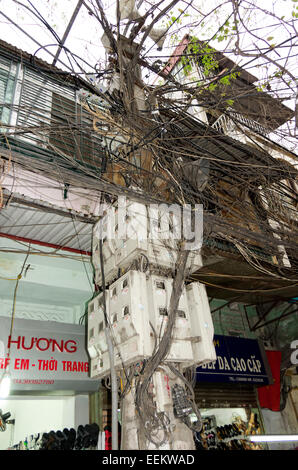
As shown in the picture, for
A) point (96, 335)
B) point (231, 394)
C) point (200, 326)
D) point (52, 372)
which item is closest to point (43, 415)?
point (52, 372)

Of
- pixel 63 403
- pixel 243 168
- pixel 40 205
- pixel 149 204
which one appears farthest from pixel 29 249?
pixel 243 168

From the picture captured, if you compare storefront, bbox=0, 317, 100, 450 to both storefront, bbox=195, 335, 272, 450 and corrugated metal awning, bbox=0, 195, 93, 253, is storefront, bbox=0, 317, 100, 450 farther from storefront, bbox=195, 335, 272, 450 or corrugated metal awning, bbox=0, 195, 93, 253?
storefront, bbox=195, 335, 272, 450

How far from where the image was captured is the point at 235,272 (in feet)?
19.4

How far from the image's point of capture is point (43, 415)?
4.97 meters

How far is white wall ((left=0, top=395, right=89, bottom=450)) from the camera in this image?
4261 millimetres

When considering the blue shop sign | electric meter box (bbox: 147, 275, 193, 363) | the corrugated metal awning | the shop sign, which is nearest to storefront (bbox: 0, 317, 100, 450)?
the shop sign

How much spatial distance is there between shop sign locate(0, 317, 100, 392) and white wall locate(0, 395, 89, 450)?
40cm

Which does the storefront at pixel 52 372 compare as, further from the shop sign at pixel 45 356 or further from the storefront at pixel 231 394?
the storefront at pixel 231 394

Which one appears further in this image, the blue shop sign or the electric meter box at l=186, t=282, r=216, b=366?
the blue shop sign

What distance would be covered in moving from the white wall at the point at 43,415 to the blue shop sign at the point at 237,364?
2.25 meters

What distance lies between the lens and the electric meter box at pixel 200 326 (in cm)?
318
